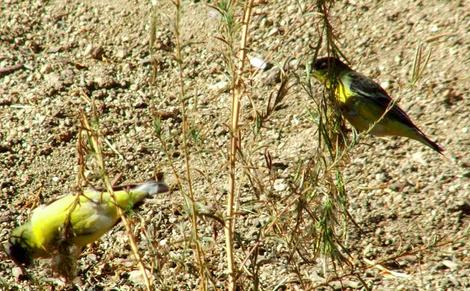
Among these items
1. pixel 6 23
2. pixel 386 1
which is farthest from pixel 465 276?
pixel 6 23

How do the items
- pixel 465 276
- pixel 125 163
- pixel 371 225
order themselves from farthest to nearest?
pixel 125 163
pixel 371 225
pixel 465 276

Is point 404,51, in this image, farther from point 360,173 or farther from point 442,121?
point 360,173

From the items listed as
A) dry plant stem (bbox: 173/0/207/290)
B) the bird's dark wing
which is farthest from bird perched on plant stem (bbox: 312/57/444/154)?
dry plant stem (bbox: 173/0/207/290)

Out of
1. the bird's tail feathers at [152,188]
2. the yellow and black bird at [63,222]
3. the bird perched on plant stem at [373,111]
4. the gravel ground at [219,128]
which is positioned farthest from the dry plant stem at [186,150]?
the bird perched on plant stem at [373,111]

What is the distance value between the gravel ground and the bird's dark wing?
0.24 m

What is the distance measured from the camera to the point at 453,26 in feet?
17.3

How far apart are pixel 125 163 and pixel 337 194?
80.4 inches

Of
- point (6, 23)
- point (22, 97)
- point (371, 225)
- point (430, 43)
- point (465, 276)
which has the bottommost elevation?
point (465, 276)

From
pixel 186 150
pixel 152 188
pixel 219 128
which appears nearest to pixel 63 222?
pixel 152 188

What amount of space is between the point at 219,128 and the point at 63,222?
1.35 metres

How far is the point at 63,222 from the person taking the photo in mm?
3859

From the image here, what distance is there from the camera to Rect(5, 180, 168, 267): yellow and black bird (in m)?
3.87

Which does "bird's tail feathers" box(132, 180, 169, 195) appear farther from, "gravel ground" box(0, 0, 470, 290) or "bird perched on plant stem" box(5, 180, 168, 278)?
"gravel ground" box(0, 0, 470, 290)

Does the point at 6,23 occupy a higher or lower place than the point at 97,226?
higher
